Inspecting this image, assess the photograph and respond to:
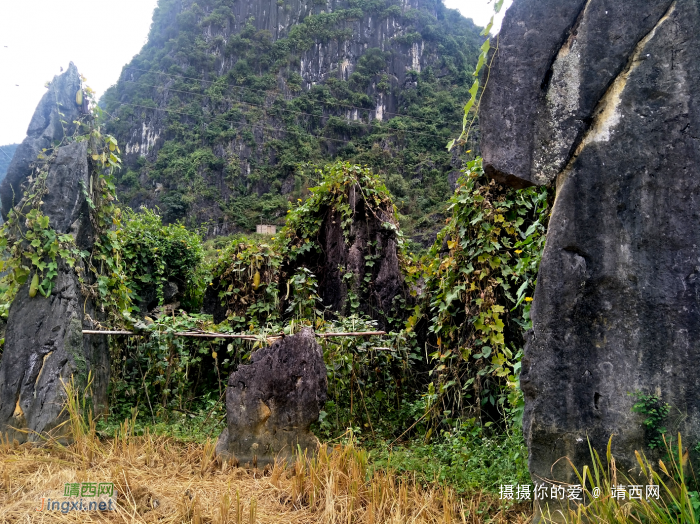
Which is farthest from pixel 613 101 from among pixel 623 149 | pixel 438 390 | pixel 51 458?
pixel 51 458

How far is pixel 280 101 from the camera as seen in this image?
46.5m

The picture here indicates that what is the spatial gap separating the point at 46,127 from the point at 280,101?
4418 cm

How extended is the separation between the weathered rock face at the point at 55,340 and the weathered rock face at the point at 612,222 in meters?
3.59

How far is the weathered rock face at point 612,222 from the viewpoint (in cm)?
196

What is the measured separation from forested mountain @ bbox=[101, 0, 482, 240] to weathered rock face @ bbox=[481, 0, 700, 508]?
29.3 metres

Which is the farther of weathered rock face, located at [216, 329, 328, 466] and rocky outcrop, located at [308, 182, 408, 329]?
rocky outcrop, located at [308, 182, 408, 329]

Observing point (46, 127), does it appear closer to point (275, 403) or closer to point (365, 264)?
point (275, 403)

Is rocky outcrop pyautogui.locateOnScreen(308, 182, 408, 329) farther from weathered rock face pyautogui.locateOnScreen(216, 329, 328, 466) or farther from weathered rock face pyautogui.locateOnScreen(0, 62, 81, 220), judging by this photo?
weathered rock face pyautogui.locateOnScreen(0, 62, 81, 220)

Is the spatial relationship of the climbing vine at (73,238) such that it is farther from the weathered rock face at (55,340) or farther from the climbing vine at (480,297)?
the climbing vine at (480,297)

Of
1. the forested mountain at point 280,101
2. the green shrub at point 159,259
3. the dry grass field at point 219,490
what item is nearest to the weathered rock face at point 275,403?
the dry grass field at point 219,490

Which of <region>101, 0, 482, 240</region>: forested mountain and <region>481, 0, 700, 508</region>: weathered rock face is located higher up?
<region>101, 0, 482, 240</region>: forested mountain

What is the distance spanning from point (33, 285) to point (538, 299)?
3.88 meters

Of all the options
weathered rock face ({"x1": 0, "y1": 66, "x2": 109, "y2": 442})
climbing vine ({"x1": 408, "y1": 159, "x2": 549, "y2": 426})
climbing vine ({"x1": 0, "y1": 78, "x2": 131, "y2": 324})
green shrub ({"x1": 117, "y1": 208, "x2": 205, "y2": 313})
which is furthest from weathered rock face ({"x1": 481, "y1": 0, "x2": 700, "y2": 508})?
green shrub ({"x1": 117, "y1": 208, "x2": 205, "y2": 313})

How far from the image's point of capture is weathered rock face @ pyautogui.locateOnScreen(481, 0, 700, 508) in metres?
1.96
